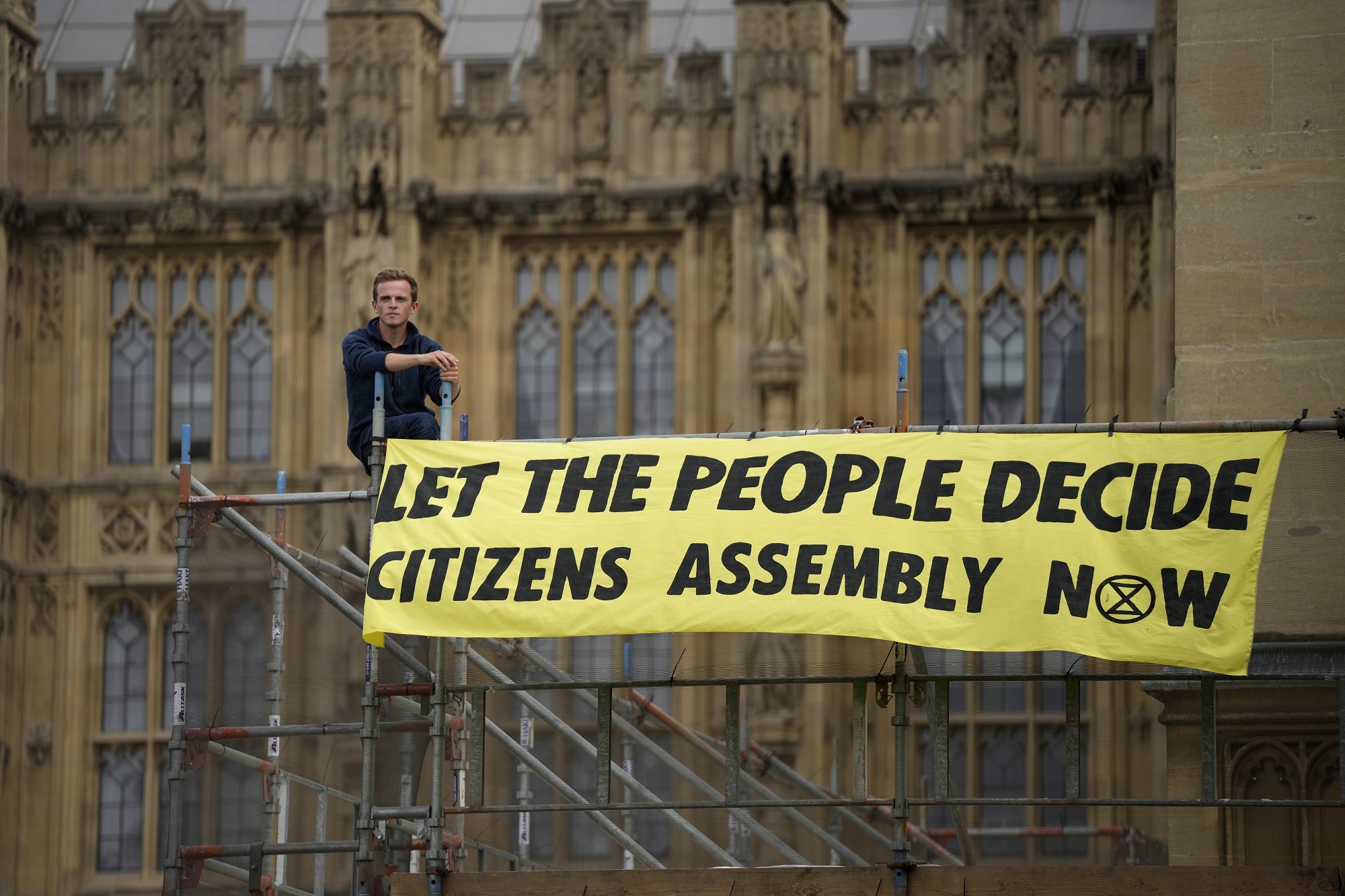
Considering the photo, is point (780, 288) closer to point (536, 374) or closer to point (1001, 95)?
point (536, 374)

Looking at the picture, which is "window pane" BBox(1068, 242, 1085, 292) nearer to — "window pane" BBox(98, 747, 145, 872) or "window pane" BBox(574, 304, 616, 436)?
"window pane" BBox(574, 304, 616, 436)

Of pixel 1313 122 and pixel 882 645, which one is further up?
pixel 1313 122

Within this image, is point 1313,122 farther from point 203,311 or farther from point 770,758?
point 203,311

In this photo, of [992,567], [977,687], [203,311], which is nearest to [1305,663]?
[992,567]

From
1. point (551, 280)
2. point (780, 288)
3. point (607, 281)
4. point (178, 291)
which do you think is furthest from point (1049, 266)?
point (178, 291)

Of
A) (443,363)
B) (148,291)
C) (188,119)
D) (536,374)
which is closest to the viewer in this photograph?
(443,363)

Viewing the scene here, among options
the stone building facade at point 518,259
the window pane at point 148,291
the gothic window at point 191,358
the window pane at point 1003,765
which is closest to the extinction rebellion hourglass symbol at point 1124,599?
the window pane at point 1003,765

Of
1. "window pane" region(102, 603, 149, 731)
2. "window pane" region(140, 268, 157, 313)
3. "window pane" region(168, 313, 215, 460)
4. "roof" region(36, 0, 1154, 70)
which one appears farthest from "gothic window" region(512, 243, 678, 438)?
"window pane" region(102, 603, 149, 731)

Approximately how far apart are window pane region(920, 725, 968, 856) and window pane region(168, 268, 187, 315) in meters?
9.02

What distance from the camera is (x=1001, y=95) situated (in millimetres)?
26828

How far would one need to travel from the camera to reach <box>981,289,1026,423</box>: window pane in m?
26.5

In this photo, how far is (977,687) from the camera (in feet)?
83.8

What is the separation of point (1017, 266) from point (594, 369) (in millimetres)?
4422

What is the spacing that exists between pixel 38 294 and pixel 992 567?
18270 mm
